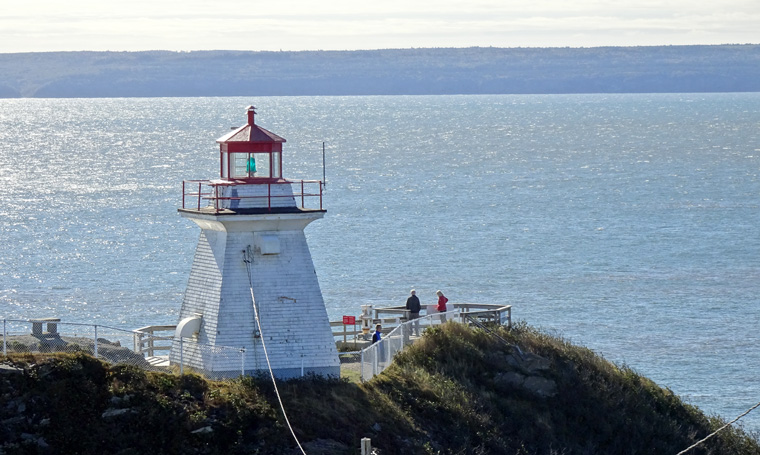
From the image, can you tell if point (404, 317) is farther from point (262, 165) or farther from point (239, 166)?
point (239, 166)

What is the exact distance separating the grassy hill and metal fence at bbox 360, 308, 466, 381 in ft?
0.76

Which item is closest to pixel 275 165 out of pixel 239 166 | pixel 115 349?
pixel 239 166

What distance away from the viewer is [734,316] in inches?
1919

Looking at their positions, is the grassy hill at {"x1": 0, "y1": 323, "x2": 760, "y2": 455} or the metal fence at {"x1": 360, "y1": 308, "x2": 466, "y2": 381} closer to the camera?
the grassy hill at {"x1": 0, "y1": 323, "x2": 760, "y2": 455}

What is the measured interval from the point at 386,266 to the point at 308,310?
34336 mm

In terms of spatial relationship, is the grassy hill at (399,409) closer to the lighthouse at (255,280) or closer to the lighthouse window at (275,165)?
the lighthouse at (255,280)

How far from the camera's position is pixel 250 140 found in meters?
24.8

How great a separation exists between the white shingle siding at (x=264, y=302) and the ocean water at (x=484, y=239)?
15.8 meters

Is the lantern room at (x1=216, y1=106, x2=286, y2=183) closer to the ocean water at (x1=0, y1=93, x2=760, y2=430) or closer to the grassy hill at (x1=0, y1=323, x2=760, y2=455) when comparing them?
the grassy hill at (x1=0, y1=323, x2=760, y2=455)

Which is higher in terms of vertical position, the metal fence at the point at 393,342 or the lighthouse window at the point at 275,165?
the lighthouse window at the point at 275,165

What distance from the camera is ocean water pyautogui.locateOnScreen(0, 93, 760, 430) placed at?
4741 centimetres

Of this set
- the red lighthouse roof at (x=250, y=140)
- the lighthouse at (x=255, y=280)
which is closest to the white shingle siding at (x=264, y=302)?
the lighthouse at (x=255, y=280)

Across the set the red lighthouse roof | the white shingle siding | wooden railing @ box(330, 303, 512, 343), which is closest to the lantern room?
the red lighthouse roof

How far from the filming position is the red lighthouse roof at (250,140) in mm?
24812
